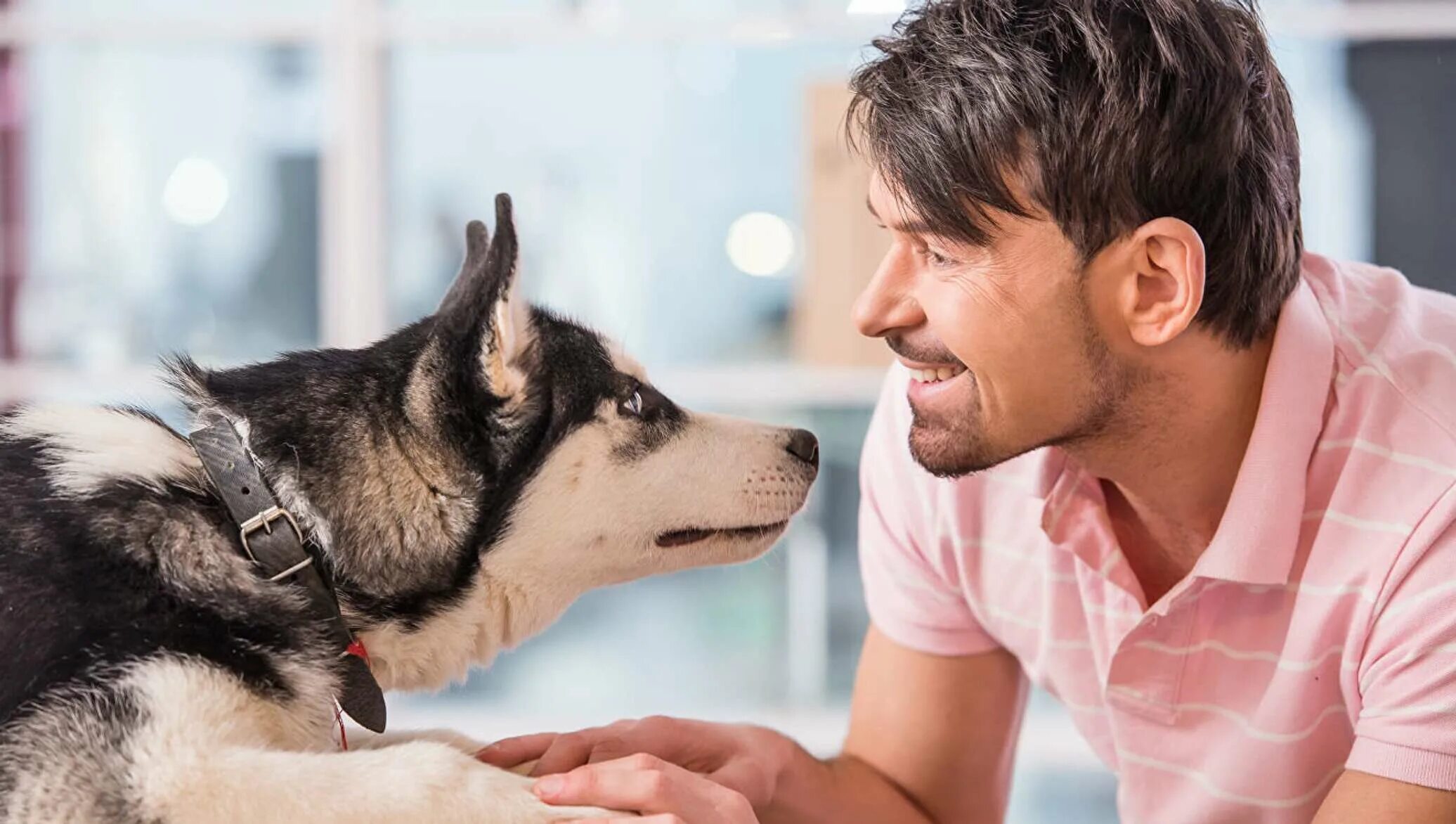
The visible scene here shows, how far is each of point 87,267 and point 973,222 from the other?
298 centimetres

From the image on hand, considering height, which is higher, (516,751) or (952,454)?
(952,454)

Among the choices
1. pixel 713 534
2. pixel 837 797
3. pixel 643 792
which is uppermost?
pixel 713 534

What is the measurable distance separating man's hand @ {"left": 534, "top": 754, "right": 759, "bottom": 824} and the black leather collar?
0.20 metres

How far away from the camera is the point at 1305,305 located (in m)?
1.41

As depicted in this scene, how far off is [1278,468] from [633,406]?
26.3 inches

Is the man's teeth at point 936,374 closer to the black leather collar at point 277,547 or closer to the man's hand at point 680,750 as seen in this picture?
the man's hand at point 680,750

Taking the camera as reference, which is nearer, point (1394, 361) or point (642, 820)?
point (642, 820)

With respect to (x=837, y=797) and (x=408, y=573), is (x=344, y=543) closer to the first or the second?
(x=408, y=573)

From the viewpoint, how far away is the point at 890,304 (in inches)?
56.6

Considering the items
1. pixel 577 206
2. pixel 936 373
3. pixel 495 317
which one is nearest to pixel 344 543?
pixel 495 317

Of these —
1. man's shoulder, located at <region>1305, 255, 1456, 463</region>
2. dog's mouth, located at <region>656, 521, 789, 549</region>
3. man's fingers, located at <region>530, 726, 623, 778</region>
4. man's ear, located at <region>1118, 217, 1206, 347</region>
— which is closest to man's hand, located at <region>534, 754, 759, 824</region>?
man's fingers, located at <region>530, 726, 623, 778</region>

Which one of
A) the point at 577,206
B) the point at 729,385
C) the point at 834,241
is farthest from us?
the point at 577,206

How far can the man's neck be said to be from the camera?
4.61 ft

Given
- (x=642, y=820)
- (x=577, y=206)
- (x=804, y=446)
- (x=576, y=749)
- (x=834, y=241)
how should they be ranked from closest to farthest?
(x=642, y=820) < (x=576, y=749) < (x=804, y=446) < (x=834, y=241) < (x=577, y=206)
